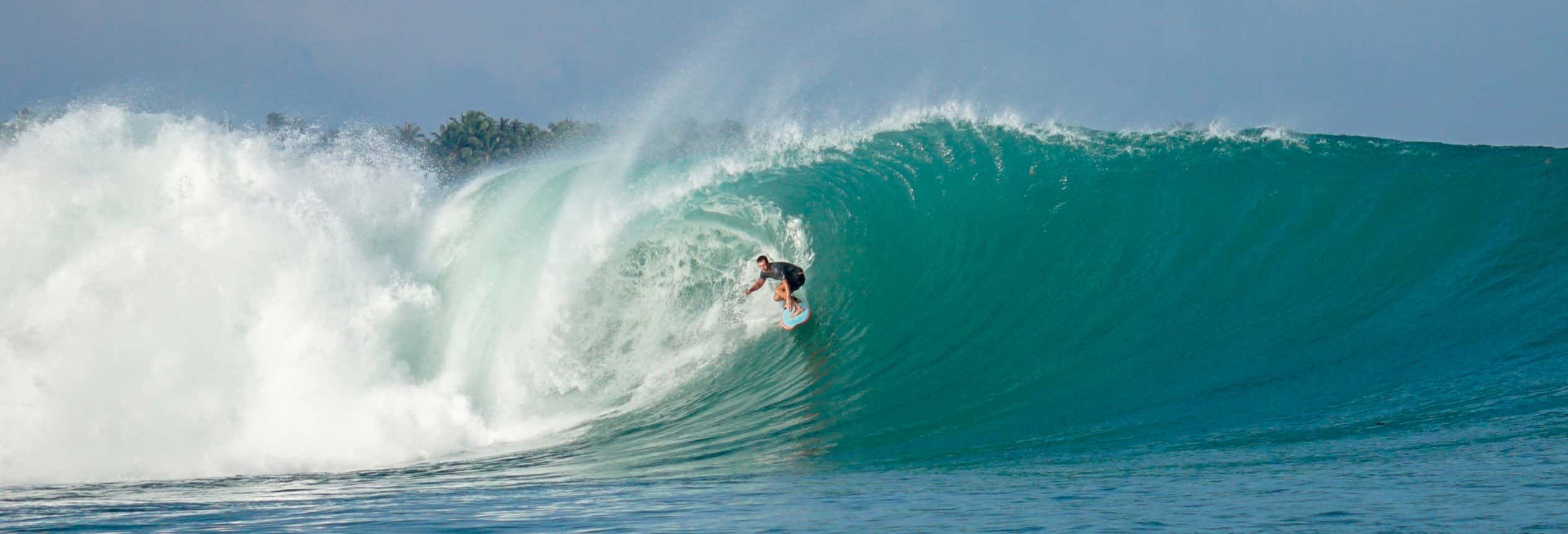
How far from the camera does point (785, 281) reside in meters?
12.1

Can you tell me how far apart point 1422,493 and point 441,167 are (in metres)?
69.5

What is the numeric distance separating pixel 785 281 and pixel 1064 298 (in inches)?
110

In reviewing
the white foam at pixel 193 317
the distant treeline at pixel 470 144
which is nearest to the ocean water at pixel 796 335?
the white foam at pixel 193 317

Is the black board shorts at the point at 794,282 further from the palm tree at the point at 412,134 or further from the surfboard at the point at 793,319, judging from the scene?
the palm tree at the point at 412,134

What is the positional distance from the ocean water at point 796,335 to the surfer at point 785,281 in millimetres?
343

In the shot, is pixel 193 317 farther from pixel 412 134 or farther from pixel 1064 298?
pixel 412 134

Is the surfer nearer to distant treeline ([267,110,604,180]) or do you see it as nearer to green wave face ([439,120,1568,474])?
green wave face ([439,120,1568,474])

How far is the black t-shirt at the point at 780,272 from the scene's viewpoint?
12.1 m

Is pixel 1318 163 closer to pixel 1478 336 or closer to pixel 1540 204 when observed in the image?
pixel 1540 204

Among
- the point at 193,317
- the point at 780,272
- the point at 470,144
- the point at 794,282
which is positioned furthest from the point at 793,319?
the point at 470,144

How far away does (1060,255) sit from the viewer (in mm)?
13062

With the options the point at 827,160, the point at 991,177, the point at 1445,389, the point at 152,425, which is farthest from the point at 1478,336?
the point at 152,425

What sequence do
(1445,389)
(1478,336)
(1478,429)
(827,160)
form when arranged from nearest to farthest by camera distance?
1. (1478,429)
2. (1445,389)
3. (1478,336)
4. (827,160)

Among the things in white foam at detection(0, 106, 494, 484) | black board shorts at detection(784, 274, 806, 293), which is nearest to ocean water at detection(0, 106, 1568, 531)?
white foam at detection(0, 106, 494, 484)
